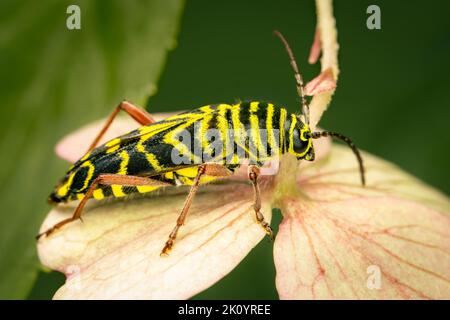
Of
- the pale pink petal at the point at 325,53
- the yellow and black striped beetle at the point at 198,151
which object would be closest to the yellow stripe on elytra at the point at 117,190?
the yellow and black striped beetle at the point at 198,151

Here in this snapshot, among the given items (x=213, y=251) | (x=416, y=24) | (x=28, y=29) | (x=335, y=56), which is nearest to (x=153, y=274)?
(x=213, y=251)

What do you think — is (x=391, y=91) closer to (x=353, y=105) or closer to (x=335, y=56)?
(x=353, y=105)

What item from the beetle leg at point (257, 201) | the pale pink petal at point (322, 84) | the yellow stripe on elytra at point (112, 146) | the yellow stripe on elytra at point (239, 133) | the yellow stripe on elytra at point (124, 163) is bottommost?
the beetle leg at point (257, 201)

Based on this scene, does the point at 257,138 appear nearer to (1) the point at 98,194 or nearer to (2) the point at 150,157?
(2) the point at 150,157

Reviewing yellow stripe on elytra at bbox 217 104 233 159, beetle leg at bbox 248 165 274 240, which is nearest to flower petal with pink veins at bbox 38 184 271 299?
beetle leg at bbox 248 165 274 240

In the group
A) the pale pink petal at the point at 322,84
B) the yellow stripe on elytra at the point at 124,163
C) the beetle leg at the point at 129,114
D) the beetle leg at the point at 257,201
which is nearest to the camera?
the beetle leg at the point at 257,201

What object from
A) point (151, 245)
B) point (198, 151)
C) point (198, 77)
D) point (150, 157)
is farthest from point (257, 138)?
point (198, 77)

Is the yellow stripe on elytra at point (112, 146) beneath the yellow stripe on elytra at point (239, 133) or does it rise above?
beneath

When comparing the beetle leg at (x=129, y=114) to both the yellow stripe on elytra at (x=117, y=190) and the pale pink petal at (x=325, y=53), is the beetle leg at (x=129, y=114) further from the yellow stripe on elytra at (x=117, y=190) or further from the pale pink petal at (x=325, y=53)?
the pale pink petal at (x=325, y=53)

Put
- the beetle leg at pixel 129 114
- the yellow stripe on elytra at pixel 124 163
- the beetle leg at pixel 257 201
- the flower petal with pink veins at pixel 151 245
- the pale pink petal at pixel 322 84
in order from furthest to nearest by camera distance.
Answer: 1. the beetle leg at pixel 129 114
2. the yellow stripe on elytra at pixel 124 163
3. the pale pink petal at pixel 322 84
4. the beetle leg at pixel 257 201
5. the flower petal with pink veins at pixel 151 245
